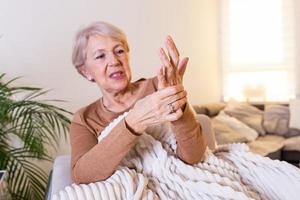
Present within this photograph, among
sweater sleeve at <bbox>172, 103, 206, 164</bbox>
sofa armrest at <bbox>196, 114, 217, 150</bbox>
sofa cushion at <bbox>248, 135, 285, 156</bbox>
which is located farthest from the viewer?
sofa cushion at <bbox>248, 135, 285, 156</bbox>

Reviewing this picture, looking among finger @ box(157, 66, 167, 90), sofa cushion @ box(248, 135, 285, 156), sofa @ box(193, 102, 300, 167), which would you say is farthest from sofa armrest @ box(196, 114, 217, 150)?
sofa @ box(193, 102, 300, 167)

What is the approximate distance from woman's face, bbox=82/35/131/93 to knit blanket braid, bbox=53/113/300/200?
13cm

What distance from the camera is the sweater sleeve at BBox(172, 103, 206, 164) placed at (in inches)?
39.1

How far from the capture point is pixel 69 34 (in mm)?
2348

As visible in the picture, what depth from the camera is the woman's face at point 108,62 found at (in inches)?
43.5

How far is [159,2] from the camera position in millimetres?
3410

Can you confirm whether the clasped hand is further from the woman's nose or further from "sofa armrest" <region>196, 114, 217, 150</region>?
"sofa armrest" <region>196, 114, 217, 150</region>

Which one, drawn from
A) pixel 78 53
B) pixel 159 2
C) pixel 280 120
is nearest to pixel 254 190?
pixel 78 53

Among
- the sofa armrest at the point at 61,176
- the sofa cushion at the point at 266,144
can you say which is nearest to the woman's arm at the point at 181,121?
the sofa armrest at the point at 61,176

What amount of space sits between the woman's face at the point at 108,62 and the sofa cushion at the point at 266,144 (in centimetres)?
213

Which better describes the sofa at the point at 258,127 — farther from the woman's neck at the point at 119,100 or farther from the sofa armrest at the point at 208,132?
the woman's neck at the point at 119,100

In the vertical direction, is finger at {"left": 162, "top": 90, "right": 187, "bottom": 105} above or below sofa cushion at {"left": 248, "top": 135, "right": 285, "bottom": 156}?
above

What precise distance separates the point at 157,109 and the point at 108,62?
0.30m

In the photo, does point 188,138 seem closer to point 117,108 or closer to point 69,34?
point 117,108
